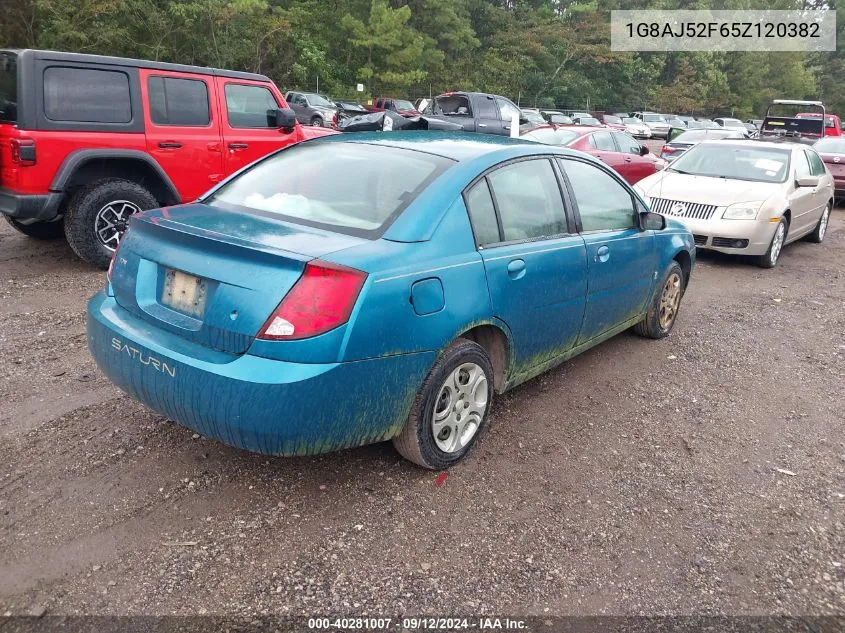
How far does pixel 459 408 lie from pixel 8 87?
5064 millimetres

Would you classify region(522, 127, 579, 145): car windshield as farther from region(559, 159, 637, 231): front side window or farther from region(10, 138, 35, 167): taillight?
region(10, 138, 35, 167): taillight

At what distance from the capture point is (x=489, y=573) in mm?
2617

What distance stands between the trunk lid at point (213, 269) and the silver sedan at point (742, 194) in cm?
626

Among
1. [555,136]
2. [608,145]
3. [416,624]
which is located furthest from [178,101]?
[608,145]

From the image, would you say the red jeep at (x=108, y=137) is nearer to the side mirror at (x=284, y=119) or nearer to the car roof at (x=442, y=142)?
the side mirror at (x=284, y=119)

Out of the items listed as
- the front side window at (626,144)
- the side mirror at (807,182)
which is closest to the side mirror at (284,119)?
the side mirror at (807,182)

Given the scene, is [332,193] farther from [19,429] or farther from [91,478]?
[19,429]

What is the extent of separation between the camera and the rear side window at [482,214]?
3.22 m

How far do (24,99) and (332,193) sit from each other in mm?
3809

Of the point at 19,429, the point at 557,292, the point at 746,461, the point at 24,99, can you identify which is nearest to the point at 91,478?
the point at 19,429

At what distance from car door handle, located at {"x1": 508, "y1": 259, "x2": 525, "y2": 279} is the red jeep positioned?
14.0 ft

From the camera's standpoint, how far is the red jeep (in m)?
5.62

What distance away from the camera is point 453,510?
3002 mm

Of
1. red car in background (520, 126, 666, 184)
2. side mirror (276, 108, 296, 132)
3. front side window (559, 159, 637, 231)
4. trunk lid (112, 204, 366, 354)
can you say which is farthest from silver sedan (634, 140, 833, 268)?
trunk lid (112, 204, 366, 354)
